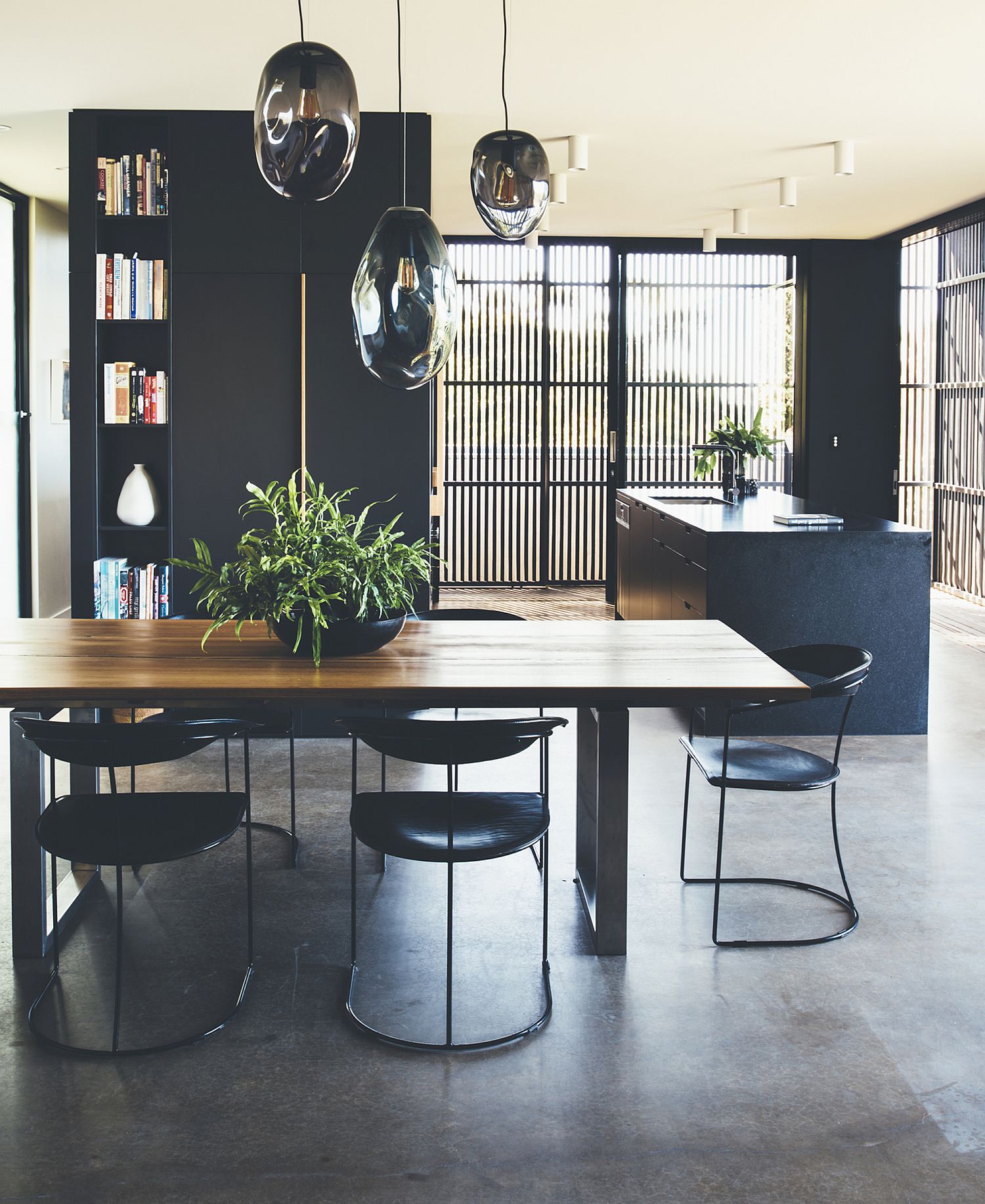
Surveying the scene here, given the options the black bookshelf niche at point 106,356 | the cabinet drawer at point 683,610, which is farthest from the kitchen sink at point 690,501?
the black bookshelf niche at point 106,356

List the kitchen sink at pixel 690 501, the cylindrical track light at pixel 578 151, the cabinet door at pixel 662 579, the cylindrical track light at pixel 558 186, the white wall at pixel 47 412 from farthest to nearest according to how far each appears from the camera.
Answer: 1. the white wall at pixel 47 412
2. the kitchen sink at pixel 690 501
3. the cylindrical track light at pixel 558 186
4. the cabinet door at pixel 662 579
5. the cylindrical track light at pixel 578 151

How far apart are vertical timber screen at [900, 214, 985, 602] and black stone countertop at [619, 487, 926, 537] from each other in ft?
6.84

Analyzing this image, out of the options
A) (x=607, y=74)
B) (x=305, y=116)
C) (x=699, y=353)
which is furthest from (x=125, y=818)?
(x=699, y=353)

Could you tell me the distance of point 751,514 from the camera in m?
6.73

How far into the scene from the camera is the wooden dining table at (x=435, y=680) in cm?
304

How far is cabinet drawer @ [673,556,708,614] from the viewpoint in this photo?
5883mm

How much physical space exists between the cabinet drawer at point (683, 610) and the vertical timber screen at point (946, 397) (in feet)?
12.6

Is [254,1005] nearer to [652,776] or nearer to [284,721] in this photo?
[284,721]

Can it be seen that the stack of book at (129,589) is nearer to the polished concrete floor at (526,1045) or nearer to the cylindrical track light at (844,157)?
the polished concrete floor at (526,1045)

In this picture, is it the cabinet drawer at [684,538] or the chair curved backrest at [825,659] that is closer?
the chair curved backrest at [825,659]

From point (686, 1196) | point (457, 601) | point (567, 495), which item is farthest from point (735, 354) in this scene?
point (686, 1196)

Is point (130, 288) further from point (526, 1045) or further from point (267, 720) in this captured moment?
point (526, 1045)

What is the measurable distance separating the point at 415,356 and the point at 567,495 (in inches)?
319

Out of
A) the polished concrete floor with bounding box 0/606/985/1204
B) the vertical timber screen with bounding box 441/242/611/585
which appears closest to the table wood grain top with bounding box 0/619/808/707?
the polished concrete floor with bounding box 0/606/985/1204
